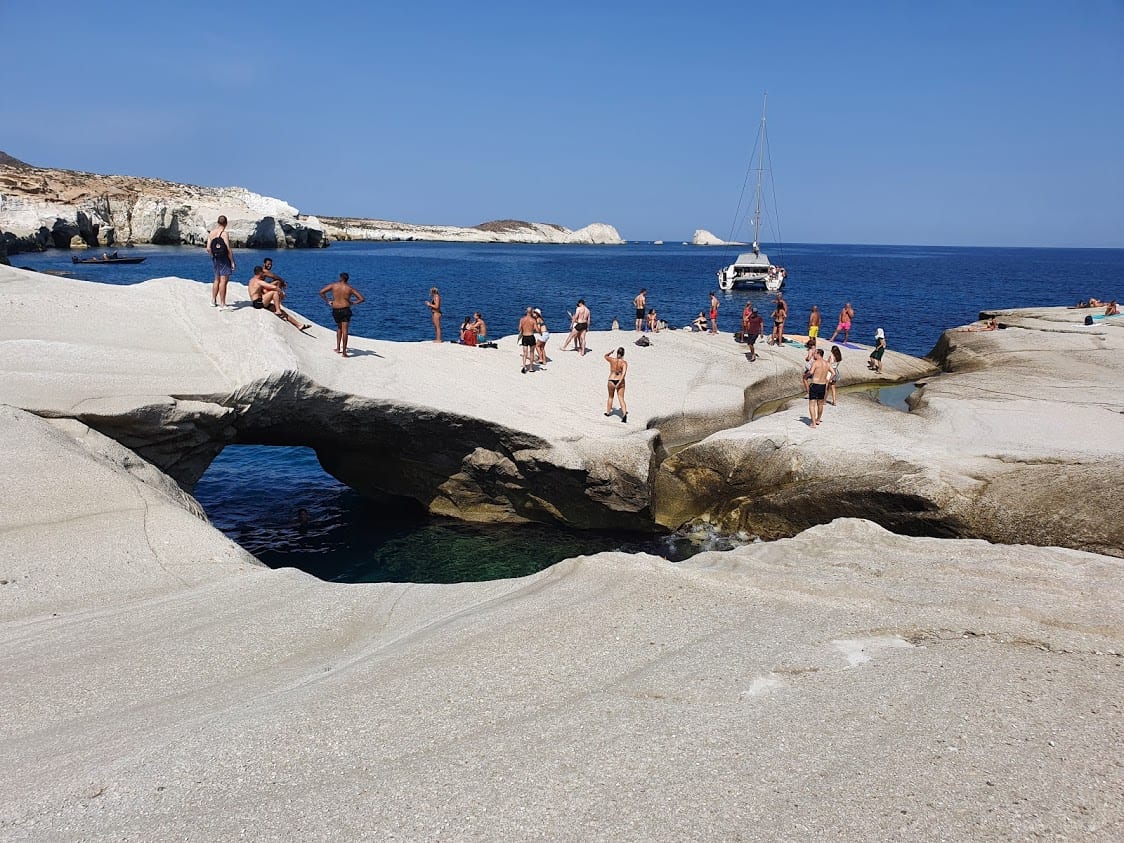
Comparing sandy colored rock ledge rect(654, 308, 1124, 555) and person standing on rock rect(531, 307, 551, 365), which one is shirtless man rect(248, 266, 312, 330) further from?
sandy colored rock ledge rect(654, 308, 1124, 555)

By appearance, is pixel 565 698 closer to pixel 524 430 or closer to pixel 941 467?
pixel 524 430

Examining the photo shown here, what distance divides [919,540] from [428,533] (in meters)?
10.7

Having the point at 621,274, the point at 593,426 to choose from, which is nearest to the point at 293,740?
the point at 593,426

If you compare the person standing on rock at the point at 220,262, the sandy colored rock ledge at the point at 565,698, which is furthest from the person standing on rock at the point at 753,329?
the sandy colored rock ledge at the point at 565,698

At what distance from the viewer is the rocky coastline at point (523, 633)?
5219 mm

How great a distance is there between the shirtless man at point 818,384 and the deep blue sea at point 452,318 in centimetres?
453

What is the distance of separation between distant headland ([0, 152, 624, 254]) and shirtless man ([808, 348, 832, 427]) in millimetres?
92472

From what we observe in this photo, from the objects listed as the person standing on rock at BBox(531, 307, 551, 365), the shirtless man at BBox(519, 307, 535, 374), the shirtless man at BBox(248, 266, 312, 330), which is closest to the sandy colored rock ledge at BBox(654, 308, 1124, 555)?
the shirtless man at BBox(519, 307, 535, 374)

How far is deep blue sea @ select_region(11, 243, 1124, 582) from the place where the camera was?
658 inches

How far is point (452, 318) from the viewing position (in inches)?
1988

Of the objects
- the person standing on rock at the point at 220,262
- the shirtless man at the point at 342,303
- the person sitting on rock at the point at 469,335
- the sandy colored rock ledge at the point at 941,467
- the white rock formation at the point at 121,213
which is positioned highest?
the white rock formation at the point at 121,213

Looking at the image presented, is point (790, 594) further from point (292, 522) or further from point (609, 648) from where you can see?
point (292, 522)

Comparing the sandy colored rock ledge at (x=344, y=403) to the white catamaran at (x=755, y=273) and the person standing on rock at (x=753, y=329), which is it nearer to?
the person standing on rock at (x=753, y=329)

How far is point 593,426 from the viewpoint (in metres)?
18.5
